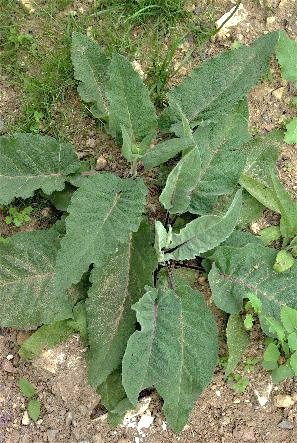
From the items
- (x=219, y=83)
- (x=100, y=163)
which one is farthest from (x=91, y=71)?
(x=219, y=83)

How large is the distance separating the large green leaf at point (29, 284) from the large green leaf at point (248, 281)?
0.69 metres

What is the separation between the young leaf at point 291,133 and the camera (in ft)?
10.9

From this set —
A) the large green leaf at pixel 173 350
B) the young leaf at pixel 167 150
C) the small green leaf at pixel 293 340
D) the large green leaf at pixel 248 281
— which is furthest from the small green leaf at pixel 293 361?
the young leaf at pixel 167 150

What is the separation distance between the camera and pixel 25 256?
3064 mm

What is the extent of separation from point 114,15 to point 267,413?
205 cm

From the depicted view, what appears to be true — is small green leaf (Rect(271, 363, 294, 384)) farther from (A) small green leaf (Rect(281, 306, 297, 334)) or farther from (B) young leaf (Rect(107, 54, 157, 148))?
(B) young leaf (Rect(107, 54, 157, 148))

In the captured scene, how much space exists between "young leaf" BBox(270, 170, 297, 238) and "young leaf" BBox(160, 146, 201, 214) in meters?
0.41

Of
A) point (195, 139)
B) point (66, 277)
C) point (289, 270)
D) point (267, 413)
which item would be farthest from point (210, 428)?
point (195, 139)

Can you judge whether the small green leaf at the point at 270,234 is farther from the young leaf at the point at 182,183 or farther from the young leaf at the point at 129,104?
→ the young leaf at the point at 129,104

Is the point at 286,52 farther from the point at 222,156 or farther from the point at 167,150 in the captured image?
the point at 167,150

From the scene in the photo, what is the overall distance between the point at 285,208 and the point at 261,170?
22cm

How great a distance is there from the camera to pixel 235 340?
3.15 m

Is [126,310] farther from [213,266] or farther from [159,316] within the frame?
[213,266]

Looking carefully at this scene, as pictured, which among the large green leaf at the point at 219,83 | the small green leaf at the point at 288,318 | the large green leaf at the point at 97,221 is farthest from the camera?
the large green leaf at the point at 219,83
